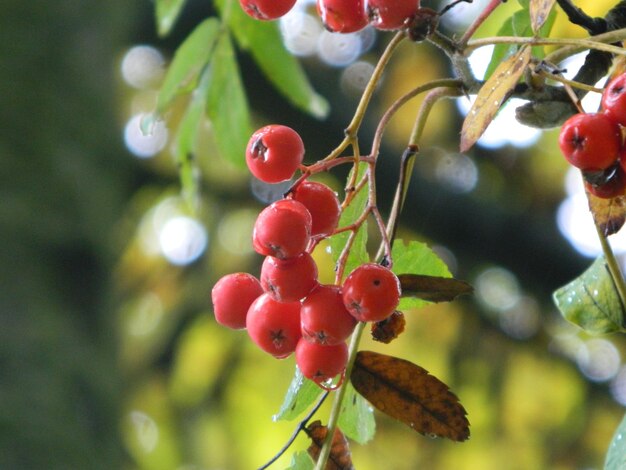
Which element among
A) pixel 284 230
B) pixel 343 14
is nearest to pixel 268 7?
pixel 343 14

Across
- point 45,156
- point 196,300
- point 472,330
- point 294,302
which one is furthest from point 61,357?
point 294,302

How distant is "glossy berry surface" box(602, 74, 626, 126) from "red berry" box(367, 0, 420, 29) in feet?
0.45

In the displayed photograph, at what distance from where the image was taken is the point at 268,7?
0.64 m

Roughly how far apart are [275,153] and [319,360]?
0.49ft

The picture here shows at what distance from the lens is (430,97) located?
25.8 inches

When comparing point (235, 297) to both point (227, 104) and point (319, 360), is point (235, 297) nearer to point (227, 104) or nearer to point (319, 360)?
point (319, 360)

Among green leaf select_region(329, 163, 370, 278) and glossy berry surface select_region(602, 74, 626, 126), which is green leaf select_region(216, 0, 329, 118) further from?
glossy berry surface select_region(602, 74, 626, 126)

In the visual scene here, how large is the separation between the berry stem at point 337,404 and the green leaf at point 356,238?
0.21 feet

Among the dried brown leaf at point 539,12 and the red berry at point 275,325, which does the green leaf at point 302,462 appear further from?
the dried brown leaf at point 539,12

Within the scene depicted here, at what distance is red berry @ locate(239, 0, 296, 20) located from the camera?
2.07ft

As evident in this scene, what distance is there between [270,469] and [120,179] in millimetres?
911

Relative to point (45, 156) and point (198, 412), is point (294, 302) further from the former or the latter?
point (198, 412)

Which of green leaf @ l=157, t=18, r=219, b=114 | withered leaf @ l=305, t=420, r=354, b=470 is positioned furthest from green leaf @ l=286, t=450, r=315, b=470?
green leaf @ l=157, t=18, r=219, b=114

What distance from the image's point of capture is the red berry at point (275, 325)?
623mm
